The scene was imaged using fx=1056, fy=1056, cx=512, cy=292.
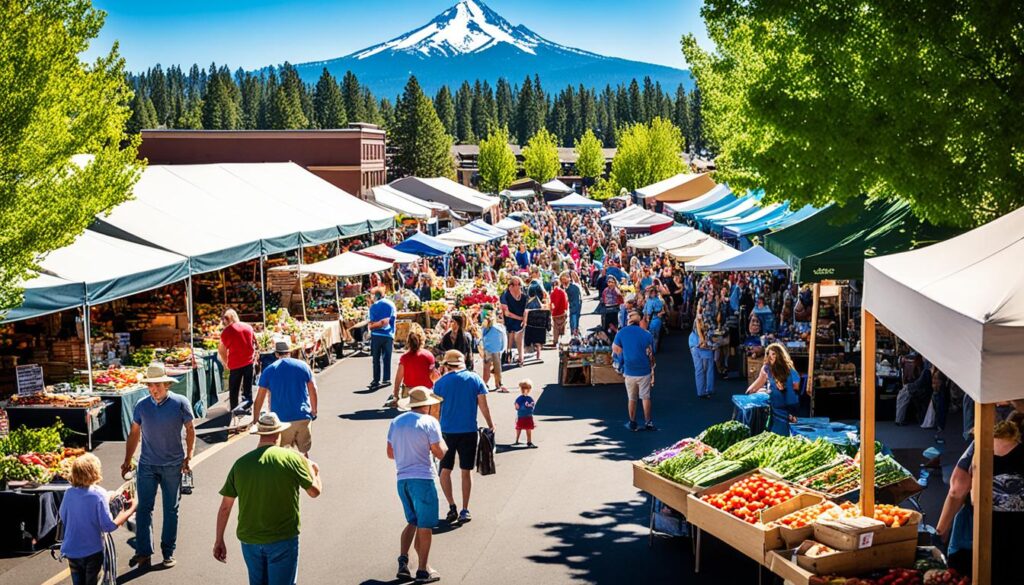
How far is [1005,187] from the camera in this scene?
32.0 feet

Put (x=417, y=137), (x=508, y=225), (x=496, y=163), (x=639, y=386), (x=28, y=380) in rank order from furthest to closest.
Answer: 1. (x=496, y=163)
2. (x=417, y=137)
3. (x=508, y=225)
4. (x=639, y=386)
5. (x=28, y=380)

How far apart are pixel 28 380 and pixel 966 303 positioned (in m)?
12.4

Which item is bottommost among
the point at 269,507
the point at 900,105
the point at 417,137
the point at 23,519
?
the point at 23,519

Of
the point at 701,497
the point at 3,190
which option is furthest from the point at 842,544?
the point at 3,190

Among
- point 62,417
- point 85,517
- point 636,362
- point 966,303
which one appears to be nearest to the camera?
point 966,303

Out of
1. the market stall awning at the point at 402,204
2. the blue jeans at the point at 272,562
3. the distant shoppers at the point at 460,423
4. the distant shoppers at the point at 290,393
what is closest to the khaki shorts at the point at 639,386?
the distant shoppers at the point at 460,423

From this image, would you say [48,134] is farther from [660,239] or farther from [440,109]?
[440,109]

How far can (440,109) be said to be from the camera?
160500 millimetres

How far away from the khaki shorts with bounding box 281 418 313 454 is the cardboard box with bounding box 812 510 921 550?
20.9 ft

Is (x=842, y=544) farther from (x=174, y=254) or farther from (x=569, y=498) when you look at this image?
(x=174, y=254)

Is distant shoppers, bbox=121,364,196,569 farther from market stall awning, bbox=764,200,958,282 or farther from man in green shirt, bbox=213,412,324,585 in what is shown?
market stall awning, bbox=764,200,958,282

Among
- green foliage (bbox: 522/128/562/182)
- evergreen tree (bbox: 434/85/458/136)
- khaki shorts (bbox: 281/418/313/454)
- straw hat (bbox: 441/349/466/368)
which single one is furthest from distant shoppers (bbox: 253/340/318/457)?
evergreen tree (bbox: 434/85/458/136)

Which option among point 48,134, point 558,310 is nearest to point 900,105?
point 48,134

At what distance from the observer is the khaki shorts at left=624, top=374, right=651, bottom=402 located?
1453 cm
